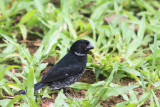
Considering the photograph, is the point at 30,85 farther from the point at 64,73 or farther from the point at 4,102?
the point at 64,73

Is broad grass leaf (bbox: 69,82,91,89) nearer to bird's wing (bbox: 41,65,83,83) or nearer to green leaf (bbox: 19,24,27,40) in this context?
bird's wing (bbox: 41,65,83,83)

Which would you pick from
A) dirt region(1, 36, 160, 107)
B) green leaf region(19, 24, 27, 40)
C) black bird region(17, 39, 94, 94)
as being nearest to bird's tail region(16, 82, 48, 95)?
black bird region(17, 39, 94, 94)

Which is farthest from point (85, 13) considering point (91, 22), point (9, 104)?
point (9, 104)

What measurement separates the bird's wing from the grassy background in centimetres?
20

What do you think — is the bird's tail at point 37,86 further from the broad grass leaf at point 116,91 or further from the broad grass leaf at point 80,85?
the broad grass leaf at point 116,91

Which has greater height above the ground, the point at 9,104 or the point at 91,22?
the point at 91,22

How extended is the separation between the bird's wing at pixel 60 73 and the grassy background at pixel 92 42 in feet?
0.67

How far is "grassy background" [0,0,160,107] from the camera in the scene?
142 inches

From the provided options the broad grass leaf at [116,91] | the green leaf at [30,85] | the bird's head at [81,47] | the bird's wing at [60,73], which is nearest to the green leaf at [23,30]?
the bird's head at [81,47]

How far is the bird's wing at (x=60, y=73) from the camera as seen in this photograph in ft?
12.7

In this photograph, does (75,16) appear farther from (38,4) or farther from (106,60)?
(106,60)

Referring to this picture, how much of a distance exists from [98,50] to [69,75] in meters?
1.18

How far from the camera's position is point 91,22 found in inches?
215

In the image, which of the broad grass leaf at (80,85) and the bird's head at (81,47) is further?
the bird's head at (81,47)
